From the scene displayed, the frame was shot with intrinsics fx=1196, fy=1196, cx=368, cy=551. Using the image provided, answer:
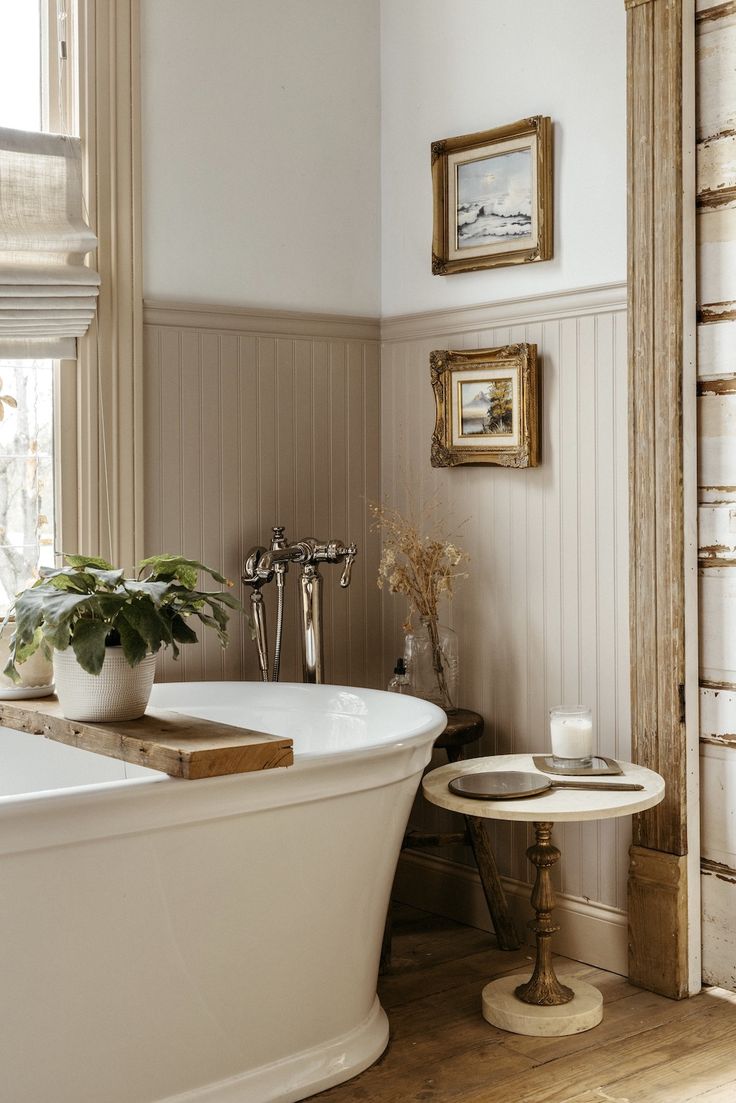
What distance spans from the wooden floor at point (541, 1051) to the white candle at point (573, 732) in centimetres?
60

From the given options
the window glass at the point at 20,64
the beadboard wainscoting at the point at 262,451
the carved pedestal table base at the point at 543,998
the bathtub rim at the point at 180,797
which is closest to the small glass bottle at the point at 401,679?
the beadboard wainscoting at the point at 262,451

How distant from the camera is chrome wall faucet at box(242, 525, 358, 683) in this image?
3.29 m

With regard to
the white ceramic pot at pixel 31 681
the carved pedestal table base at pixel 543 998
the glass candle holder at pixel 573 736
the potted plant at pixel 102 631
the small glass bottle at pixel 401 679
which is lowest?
the carved pedestal table base at pixel 543 998

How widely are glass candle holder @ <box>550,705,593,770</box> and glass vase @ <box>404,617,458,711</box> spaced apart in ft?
1.85

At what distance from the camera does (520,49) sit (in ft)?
10.5

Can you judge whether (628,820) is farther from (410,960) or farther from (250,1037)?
(250,1037)

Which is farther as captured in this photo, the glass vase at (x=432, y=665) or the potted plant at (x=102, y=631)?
the glass vase at (x=432, y=665)

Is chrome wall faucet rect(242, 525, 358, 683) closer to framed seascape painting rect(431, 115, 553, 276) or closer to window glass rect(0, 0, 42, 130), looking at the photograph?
framed seascape painting rect(431, 115, 553, 276)

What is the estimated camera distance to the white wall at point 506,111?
298cm

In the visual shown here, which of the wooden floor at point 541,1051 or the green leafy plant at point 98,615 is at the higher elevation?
the green leafy plant at point 98,615

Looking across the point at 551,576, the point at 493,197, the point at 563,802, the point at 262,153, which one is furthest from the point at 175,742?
the point at 262,153

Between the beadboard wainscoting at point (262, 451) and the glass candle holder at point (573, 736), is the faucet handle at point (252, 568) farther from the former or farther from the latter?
the glass candle holder at point (573, 736)

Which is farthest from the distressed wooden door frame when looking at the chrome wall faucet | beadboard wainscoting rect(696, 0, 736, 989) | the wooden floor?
the chrome wall faucet

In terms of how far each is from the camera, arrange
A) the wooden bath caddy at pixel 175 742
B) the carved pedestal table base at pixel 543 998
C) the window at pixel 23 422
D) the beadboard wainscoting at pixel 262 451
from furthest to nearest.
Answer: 1. the beadboard wainscoting at pixel 262 451
2. the window at pixel 23 422
3. the carved pedestal table base at pixel 543 998
4. the wooden bath caddy at pixel 175 742
